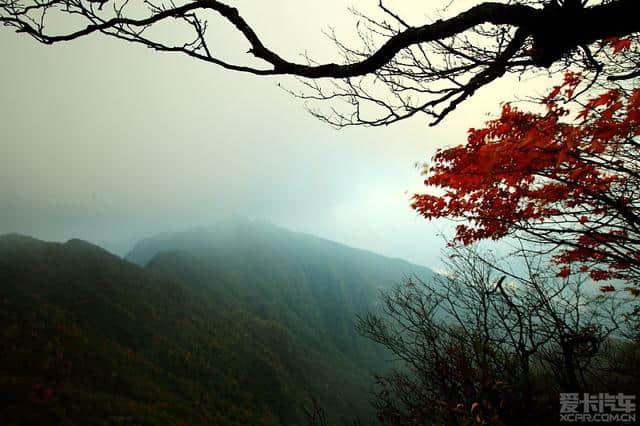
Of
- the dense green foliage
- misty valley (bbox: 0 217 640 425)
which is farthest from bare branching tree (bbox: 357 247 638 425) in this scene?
the dense green foliage

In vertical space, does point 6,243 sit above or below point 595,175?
below

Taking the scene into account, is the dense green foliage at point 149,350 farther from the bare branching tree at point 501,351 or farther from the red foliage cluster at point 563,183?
the red foliage cluster at point 563,183

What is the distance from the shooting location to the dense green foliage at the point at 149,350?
85.6 feet

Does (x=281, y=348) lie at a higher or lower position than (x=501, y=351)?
lower

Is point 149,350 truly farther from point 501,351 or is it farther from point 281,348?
point 501,351

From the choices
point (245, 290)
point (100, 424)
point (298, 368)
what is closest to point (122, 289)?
point (100, 424)

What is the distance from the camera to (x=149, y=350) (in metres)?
42.1

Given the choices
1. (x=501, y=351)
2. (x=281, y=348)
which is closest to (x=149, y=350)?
(x=281, y=348)

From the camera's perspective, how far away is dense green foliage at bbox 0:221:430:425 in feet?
85.6

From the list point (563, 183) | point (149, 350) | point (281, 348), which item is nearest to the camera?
point (563, 183)

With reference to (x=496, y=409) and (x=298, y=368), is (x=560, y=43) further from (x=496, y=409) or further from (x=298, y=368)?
(x=298, y=368)

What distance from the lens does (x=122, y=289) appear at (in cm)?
5147

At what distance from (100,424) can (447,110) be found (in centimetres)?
3308

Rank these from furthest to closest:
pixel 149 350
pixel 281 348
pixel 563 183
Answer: pixel 281 348, pixel 149 350, pixel 563 183
